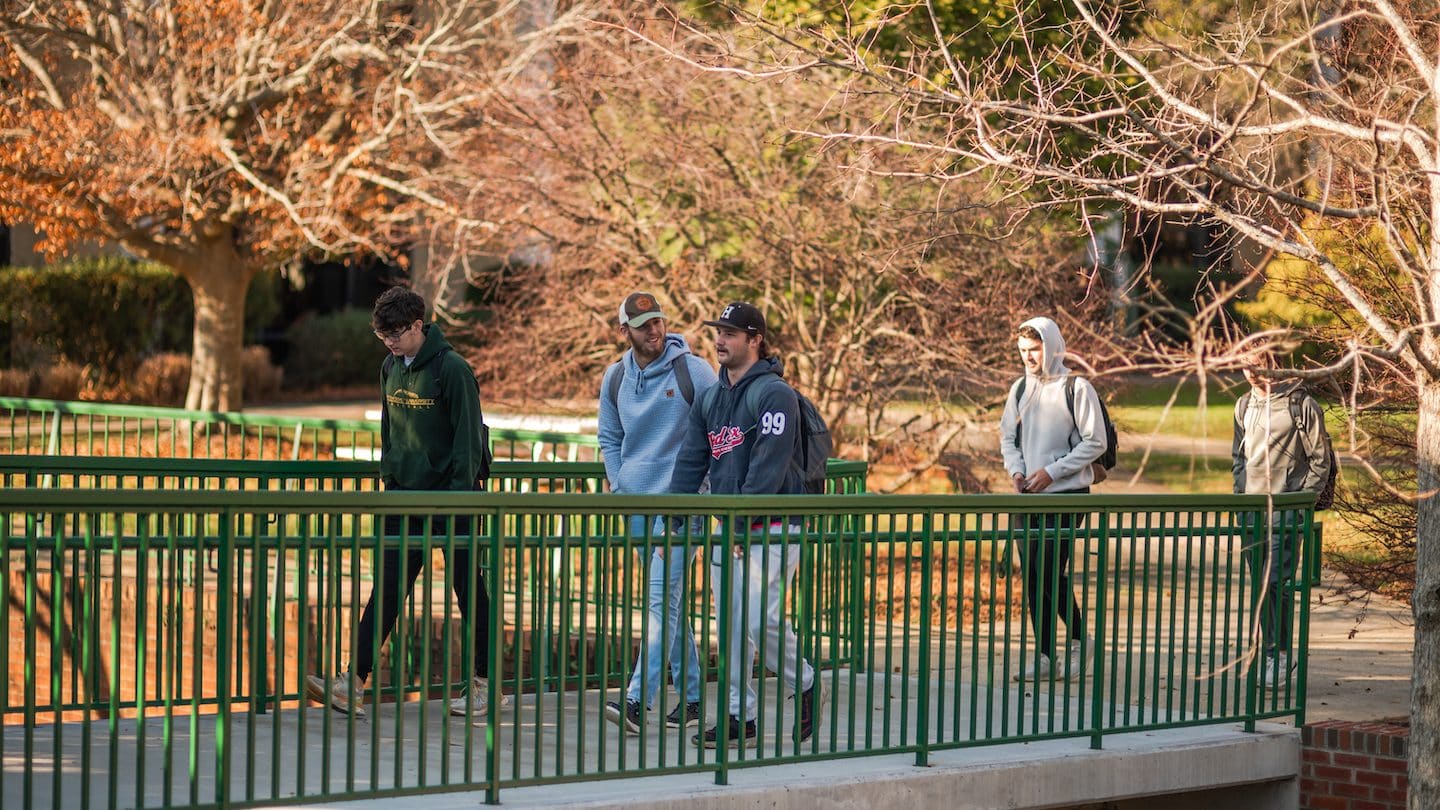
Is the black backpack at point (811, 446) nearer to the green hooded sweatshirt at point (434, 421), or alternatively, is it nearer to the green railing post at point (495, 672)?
the green hooded sweatshirt at point (434, 421)

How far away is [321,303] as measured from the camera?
3462cm

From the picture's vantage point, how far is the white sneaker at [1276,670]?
25.7ft

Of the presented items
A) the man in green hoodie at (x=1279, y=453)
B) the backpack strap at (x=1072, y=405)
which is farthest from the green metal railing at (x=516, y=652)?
the backpack strap at (x=1072, y=405)

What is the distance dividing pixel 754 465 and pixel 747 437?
0.16 meters

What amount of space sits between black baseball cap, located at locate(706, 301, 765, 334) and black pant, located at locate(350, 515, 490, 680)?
4.33 feet

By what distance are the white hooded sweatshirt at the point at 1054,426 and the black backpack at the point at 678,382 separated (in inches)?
82.1

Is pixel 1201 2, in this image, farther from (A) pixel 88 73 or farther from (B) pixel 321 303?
(B) pixel 321 303

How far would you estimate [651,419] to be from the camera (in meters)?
7.54

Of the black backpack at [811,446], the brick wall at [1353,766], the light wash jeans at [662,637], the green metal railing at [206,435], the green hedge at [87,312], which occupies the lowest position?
the brick wall at [1353,766]

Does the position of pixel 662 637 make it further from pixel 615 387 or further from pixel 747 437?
pixel 615 387

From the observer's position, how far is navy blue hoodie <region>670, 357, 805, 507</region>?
6836 mm

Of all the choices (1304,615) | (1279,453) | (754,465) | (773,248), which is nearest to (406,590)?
(754,465)

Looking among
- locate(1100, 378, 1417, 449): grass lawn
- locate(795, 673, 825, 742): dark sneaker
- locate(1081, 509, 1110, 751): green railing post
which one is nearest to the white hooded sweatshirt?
locate(1100, 378, 1417, 449): grass lawn

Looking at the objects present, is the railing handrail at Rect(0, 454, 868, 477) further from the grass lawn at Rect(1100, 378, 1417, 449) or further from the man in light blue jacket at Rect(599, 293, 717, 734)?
the grass lawn at Rect(1100, 378, 1417, 449)
